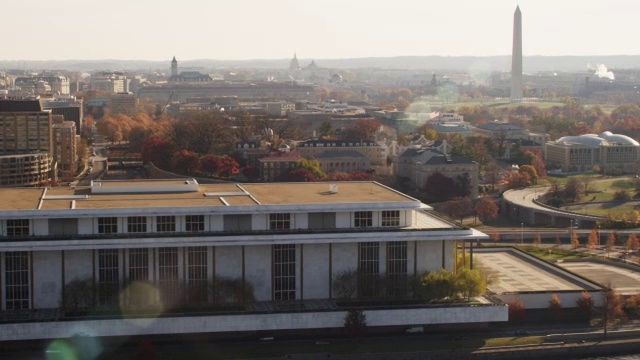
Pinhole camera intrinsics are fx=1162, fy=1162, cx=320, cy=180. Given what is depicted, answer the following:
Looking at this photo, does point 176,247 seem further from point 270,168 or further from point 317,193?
point 270,168

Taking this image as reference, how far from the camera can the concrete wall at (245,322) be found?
1694 centimetres

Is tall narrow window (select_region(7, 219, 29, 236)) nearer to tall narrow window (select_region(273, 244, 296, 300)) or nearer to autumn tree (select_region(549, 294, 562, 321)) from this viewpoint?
tall narrow window (select_region(273, 244, 296, 300))

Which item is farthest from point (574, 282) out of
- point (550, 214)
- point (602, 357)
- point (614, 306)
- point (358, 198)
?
point (550, 214)

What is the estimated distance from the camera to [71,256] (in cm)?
1795

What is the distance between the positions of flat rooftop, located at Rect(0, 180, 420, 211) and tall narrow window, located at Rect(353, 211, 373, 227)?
0.70 feet

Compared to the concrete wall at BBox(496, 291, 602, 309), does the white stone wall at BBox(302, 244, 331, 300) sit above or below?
above

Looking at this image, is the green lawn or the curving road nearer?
the green lawn

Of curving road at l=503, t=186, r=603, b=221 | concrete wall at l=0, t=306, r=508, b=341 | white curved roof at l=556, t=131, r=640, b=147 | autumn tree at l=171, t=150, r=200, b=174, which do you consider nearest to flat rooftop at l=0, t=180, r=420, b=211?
concrete wall at l=0, t=306, r=508, b=341

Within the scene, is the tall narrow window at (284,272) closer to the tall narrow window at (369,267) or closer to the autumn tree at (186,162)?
the tall narrow window at (369,267)

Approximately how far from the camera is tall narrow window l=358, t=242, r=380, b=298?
61.5 ft

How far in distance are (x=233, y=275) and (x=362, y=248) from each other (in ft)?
6.99

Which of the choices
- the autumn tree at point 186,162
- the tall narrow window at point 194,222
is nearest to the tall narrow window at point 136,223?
the tall narrow window at point 194,222

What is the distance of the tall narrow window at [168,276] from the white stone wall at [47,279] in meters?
1.55

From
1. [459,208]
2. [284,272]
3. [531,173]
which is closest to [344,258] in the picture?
[284,272]
